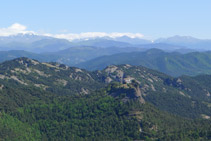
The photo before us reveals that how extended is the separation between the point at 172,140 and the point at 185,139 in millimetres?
7678

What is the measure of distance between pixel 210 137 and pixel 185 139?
1483 centimetres

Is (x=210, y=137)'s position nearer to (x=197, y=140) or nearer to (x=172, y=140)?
(x=197, y=140)

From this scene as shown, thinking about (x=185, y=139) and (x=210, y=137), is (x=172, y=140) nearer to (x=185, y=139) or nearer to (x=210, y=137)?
(x=185, y=139)

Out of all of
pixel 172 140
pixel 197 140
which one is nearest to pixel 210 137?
pixel 197 140

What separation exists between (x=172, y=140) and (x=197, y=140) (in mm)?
14561

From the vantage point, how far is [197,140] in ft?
633

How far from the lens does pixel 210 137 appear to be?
19525 centimetres

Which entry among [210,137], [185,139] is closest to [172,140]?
[185,139]

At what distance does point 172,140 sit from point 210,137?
73.5 ft

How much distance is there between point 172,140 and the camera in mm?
197625

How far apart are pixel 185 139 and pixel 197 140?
6959 millimetres
